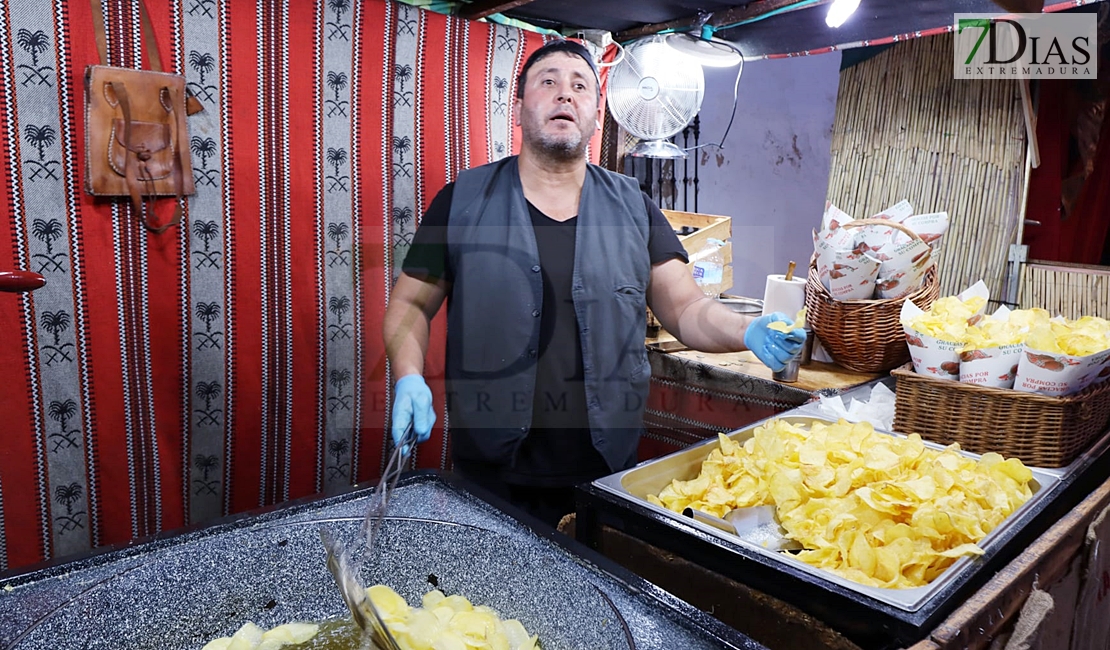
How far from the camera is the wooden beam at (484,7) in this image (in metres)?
2.33

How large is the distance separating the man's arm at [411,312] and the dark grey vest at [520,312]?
7cm

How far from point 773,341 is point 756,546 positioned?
793 millimetres

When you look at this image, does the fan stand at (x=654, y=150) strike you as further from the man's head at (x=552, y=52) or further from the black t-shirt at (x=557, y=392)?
the black t-shirt at (x=557, y=392)

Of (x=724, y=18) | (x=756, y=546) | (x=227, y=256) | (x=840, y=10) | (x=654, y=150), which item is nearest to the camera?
(x=756, y=546)

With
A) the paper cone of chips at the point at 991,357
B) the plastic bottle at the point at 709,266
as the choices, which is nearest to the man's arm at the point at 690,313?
the paper cone of chips at the point at 991,357

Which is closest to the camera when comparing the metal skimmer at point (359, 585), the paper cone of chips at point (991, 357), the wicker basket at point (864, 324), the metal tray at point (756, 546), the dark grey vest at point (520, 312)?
the metal skimmer at point (359, 585)

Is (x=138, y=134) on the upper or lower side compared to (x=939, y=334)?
upper

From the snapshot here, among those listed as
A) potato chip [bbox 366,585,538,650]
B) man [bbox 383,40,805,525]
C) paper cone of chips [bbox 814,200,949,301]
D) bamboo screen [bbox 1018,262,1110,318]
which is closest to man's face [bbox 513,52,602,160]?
man [bbox 383,40,805,525]

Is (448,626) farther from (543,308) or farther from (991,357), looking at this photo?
(991,357)

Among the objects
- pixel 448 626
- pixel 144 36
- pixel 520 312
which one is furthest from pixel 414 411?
pixel 144 36

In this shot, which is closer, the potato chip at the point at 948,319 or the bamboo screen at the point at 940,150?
the potato chip at the point at 948,319

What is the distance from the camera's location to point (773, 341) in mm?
1838

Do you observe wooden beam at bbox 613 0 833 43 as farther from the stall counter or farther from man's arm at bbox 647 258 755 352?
the stall counter

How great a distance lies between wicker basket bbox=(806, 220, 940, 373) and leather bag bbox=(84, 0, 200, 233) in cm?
205
